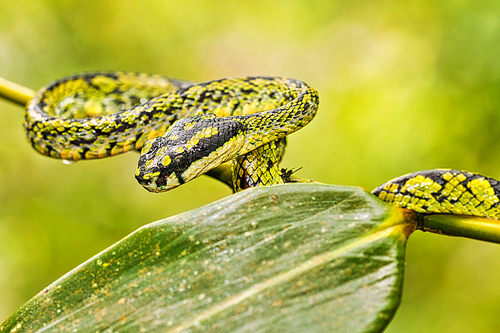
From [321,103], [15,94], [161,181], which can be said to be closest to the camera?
[161,181]

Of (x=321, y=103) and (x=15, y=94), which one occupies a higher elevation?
(x=15, y=94)

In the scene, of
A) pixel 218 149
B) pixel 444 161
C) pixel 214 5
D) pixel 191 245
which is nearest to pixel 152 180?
pixel 218 149

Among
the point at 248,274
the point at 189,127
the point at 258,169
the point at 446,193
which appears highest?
the point at 189,127

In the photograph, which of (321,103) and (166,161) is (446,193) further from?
(321,103)

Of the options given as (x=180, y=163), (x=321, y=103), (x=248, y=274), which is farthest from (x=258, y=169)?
(x=321, y=103)

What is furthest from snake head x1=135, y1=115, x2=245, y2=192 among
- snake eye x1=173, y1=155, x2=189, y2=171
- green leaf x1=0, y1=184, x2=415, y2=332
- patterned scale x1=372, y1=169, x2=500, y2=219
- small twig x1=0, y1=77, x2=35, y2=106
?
small twig x1=0, y1=77, x2=35, y2=106

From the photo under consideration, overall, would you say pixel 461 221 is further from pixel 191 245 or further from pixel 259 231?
pixel 191 245

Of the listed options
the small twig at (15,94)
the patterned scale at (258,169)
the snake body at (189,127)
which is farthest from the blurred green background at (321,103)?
the patterned scale at (258,169)

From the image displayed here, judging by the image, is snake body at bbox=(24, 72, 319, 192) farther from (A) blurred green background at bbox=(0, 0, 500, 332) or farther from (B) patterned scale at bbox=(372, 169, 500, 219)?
(A) blurred green background at bbox=(0, 0, 500, 332)
